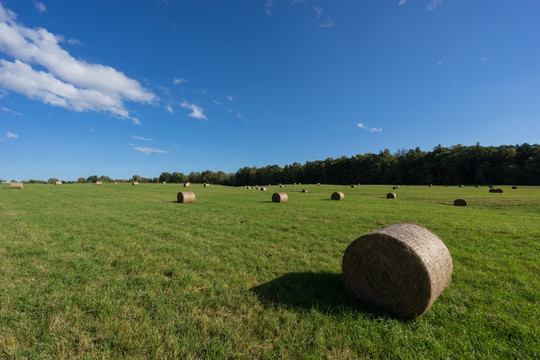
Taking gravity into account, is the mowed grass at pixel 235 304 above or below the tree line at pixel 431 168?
below

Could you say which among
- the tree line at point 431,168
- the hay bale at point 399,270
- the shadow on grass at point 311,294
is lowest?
the shadow on grass at point 311,294

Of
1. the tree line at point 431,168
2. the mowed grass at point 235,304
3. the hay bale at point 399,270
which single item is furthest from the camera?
the tree line at point 431,168

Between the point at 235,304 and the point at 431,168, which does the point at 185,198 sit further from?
the point at 431,168

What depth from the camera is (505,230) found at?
10.8 m

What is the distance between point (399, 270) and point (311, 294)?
1.94 meters

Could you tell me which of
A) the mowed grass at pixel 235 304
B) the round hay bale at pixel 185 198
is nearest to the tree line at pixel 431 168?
the round hay bale at pixel 185 198

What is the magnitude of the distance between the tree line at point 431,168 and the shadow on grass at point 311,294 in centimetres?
10154

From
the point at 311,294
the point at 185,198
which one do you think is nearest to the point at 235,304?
the point at 311,294

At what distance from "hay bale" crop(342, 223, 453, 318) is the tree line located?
10106cm

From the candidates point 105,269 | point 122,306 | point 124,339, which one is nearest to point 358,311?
point 124,339

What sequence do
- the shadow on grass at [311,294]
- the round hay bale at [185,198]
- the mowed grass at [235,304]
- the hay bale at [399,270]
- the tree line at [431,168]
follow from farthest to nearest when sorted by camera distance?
1. the tree line at [431,168]
2. the round hay bale at [185,198]
3. the shadow on grass at [311,294]
4. the hay bale at [399,270]
5. the mowed grass at [235,304]

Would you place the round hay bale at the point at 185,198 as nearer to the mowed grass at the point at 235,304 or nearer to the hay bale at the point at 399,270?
the mowed grass at the point at 235,304

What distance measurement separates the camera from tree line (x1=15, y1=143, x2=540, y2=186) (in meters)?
78.3

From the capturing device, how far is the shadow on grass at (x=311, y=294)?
467cm
